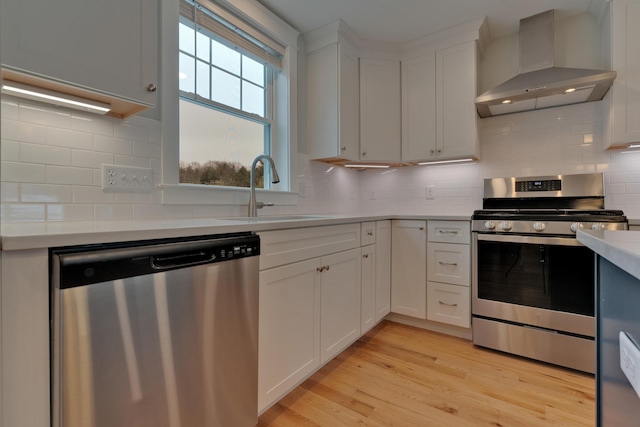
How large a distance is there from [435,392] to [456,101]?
2.20 meters

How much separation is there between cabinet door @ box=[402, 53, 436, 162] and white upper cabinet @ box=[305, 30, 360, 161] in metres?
0.50

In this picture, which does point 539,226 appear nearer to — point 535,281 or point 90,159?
point 535,281

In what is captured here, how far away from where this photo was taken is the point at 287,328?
1.50m

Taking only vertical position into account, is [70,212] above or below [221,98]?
below

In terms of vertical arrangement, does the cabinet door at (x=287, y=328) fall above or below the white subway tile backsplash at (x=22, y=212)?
below

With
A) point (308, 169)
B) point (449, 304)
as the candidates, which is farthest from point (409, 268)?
point (308, 169)

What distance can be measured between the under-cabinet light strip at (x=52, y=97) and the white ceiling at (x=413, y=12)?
150 cm

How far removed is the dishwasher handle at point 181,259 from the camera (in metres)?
0.98

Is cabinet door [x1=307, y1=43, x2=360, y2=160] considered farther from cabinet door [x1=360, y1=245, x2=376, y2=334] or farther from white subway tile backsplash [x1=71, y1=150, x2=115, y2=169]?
white subway tile backsplash [x1=71, y1=150, x2=115, y2=169]

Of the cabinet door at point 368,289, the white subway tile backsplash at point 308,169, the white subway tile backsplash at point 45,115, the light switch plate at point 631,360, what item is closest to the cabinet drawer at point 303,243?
the cabinet door at point 368,289

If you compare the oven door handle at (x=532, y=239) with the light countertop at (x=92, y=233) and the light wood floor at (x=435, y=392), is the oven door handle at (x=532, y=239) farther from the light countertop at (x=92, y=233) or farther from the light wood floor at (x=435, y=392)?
the light countertop at (x=92, y=233)

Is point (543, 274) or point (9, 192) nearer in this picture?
point (9, 192)

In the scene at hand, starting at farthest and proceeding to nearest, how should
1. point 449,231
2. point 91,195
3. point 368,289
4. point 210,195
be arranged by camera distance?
point 449,231, point 368,289, point 210,195, point 91,195

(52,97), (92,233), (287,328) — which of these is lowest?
(287,328)
